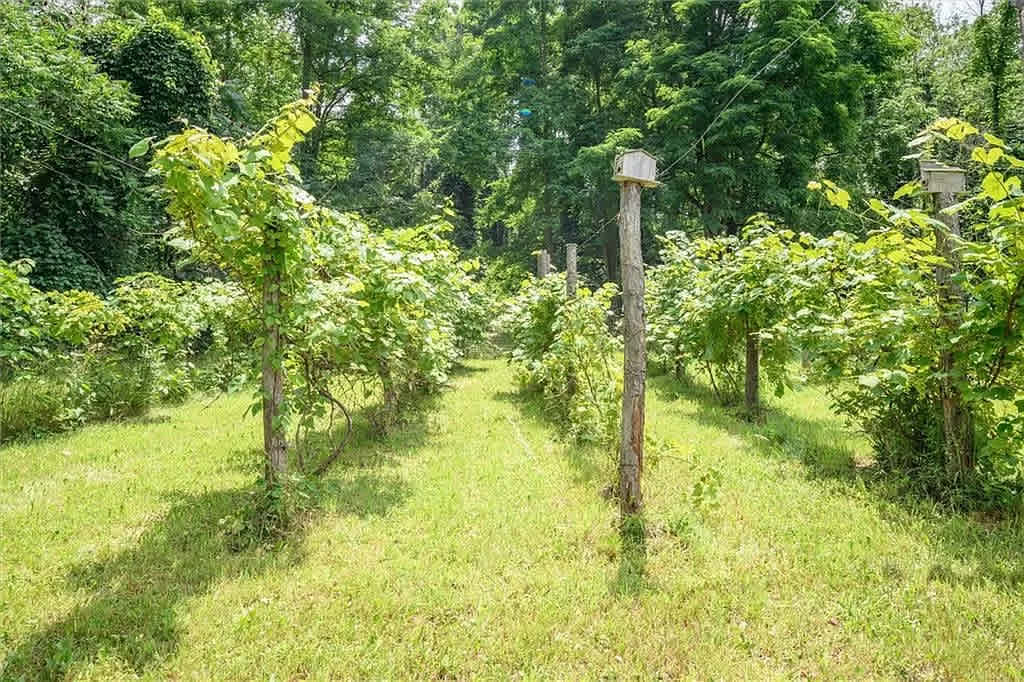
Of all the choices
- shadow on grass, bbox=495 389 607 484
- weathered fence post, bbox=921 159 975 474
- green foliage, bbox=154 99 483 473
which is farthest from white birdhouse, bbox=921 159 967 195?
green foliage, bbox=154 99 483 473

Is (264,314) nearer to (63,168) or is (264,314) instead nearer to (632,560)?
(632,560)

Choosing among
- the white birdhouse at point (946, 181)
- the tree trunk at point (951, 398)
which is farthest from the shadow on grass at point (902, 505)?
the white birdhouse at point (946, 181)

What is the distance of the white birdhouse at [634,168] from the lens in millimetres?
3991

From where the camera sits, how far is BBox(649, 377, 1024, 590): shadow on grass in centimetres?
335

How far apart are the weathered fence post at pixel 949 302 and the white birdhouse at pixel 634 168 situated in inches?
79.2

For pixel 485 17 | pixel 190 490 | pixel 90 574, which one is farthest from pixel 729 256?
pixel 485 17

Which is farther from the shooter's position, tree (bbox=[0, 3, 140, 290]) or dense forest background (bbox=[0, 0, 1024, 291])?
dense forest background (bbox=[0, 0, 1024, 291])

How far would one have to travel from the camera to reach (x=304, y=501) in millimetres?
4246

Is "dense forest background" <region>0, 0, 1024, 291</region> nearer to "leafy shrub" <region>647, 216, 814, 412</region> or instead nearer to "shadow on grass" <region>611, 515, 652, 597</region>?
"leafy shrub" <region>647, 216, 814, 412</region>

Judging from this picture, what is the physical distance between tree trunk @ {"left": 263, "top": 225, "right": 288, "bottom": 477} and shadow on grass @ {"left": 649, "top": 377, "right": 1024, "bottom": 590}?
4.13 meters

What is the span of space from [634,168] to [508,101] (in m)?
24.1

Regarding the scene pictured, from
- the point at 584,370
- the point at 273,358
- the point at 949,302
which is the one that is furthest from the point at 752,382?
the point at 273,358

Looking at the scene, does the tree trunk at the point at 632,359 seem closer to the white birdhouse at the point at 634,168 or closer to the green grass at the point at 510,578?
the white birdhouse at the point at 634,168

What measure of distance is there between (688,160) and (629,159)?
1632 centimetres
